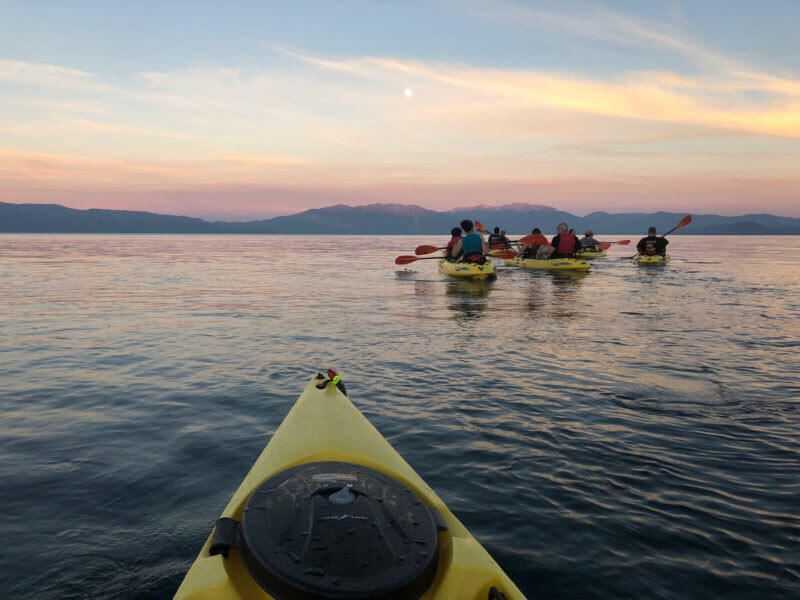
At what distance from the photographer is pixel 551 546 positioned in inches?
142

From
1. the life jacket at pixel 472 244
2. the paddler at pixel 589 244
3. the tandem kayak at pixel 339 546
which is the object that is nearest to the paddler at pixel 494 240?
the paddler at pixel 589 244

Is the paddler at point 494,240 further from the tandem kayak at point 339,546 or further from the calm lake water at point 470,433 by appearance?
the tandem kayak at point 339,546

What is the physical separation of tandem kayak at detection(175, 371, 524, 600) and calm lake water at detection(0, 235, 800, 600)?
40.2 inches

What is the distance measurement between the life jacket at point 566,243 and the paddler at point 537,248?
0.72 metres

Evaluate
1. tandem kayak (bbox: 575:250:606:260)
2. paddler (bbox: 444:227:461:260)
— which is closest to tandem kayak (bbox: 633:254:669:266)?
tandem kayak (bbox: 575:250:606:260)

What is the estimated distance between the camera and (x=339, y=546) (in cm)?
229

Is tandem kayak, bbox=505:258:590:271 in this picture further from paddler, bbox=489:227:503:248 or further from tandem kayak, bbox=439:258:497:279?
tandem kayak, bbox=439:258:497:279

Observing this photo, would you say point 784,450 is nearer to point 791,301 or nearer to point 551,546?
point 551,546

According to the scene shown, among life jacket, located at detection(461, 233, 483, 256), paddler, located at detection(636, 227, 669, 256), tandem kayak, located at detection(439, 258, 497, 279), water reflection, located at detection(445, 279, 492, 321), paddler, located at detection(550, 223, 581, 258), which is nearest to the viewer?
water reflection, located at detection(445, 279, 492, 321)

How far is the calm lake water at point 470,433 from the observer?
136 inches

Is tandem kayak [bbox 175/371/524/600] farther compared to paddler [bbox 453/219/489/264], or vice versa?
paddler [bbox 453/219/489/264]

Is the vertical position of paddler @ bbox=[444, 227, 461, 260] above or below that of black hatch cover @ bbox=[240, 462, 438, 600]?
above

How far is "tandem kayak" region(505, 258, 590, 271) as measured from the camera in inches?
947

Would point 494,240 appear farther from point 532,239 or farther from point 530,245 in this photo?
point 532,239
